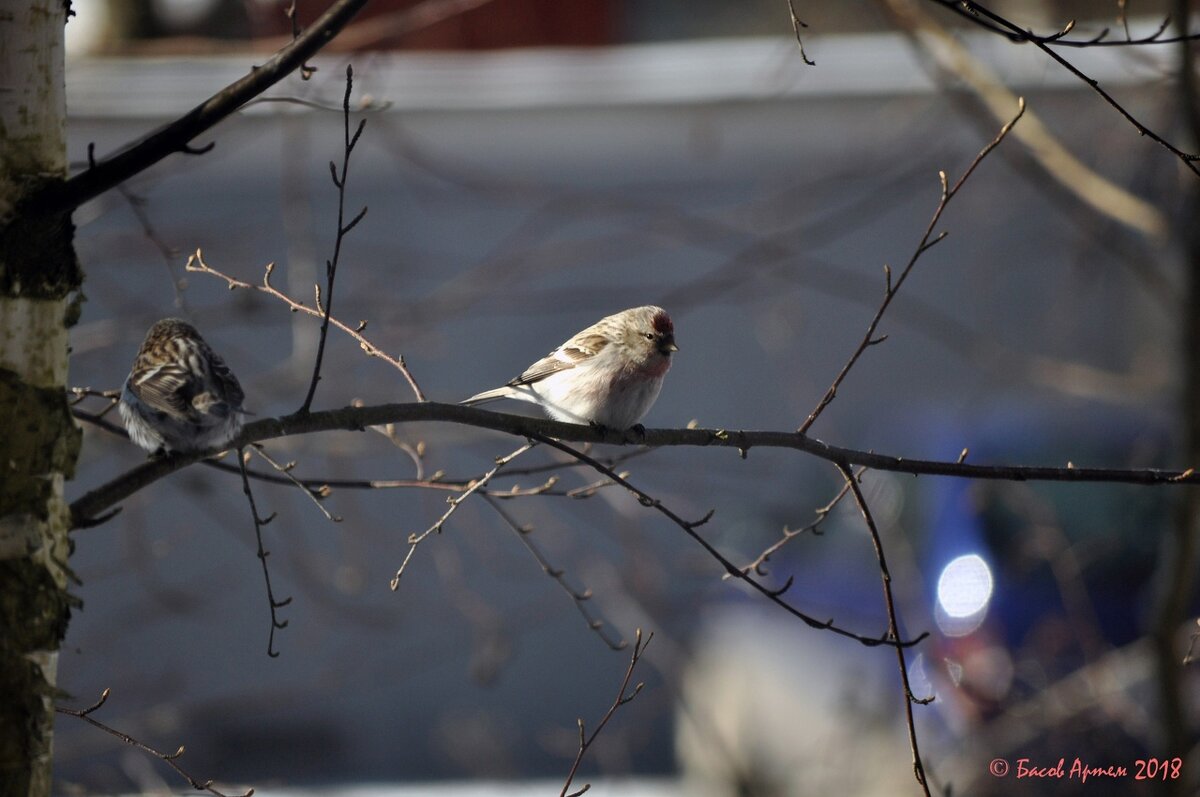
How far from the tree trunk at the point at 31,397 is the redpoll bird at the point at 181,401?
1.08 metres

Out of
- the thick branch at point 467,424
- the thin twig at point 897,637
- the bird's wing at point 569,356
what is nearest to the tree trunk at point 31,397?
the thick branch at point 467,424

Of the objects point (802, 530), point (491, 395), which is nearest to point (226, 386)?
point (491, 395)

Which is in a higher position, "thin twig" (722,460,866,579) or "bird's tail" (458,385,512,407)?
"bird's tail" (458,385,512,407)

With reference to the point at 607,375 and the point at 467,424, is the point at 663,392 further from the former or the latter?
the point at 467,424

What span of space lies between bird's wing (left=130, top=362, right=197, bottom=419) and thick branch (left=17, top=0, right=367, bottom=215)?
1.42 m

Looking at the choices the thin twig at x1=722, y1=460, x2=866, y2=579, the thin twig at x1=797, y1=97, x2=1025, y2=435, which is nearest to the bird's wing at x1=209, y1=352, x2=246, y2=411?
the thin twig at x1=722, y1=460, x2=866, y2=579

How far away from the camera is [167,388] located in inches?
151

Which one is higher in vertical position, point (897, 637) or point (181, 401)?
point (181, 401)

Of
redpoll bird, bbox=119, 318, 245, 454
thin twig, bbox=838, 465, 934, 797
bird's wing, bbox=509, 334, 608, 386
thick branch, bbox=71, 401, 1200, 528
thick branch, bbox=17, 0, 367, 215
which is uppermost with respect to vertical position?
thick branch, bbox=17, 0, 367, 215

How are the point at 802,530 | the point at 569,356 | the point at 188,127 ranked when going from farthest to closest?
the point at 569,356 < the point at 802,530 < the point at 188,127

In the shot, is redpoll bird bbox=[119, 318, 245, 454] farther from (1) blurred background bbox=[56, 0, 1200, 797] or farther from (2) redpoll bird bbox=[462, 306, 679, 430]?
(1) blurred background bbox=[56, 0, 1200, 797]

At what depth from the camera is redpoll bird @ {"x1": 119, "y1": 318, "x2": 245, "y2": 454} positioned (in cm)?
369

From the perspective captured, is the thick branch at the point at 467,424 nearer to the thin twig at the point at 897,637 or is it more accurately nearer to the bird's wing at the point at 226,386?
the thin twig at the point at 897,637

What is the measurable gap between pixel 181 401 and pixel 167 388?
103 mm
